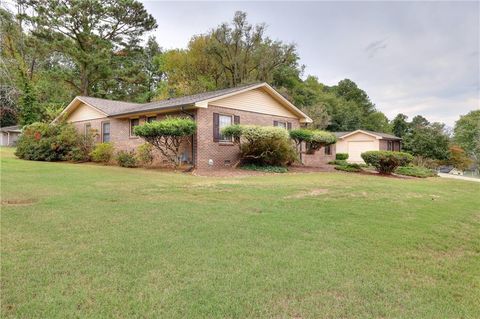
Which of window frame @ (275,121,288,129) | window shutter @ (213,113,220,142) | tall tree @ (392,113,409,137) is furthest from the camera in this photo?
tall tree @ (392,113,409,137)

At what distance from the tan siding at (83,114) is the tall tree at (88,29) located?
1159 cm

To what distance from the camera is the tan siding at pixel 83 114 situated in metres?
19.9

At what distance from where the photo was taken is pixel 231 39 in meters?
34.8

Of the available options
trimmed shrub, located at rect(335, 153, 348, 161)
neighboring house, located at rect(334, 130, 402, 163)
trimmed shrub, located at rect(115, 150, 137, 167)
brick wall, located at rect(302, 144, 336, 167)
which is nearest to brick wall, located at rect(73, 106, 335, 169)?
trimmed shrub, located at rect(115, 150, 137, 167)

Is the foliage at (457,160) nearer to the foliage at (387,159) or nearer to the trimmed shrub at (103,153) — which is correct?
the foliage at (387,159)

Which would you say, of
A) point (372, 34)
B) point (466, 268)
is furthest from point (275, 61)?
point (466, 268)

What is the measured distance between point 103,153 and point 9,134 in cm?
2664

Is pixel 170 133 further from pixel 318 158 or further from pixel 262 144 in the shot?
pixel 318 158

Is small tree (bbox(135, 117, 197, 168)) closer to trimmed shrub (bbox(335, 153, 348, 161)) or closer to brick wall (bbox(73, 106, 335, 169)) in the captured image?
brick wall (bbox(73, 106, 335, 169))

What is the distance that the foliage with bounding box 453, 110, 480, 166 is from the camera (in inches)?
1638

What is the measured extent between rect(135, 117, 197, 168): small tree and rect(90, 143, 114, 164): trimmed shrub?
409 cm

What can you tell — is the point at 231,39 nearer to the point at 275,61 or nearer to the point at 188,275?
the point at 275,61

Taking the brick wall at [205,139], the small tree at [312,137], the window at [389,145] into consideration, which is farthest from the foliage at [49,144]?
the window at [389,145]

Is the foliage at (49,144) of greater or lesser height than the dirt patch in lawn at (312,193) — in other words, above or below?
above
